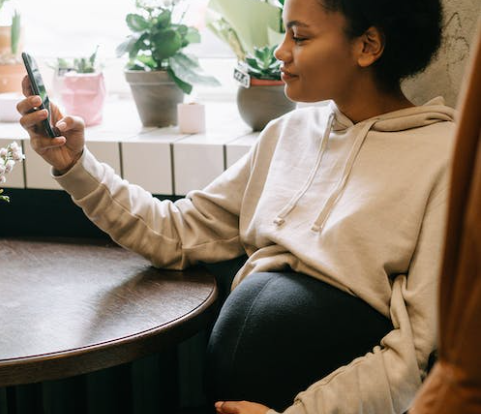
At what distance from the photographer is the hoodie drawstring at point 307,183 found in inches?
54.1

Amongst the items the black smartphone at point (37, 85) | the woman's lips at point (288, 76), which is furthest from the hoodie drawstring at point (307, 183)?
the black smartphone at point (37, 85)

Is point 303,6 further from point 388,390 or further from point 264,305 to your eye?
point 388,390

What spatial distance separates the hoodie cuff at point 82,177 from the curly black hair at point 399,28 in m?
0.52

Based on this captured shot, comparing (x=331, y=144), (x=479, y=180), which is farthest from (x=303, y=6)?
(x=479, y=180)

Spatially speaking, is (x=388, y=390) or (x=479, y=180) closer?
(x=479, y=180)

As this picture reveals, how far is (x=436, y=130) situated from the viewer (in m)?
1.31

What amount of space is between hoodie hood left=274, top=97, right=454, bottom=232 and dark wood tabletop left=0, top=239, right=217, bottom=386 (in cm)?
24

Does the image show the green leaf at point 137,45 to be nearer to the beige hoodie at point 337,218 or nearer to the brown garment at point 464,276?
the beige hoodie at point 337,218

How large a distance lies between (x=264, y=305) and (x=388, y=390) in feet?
0.76

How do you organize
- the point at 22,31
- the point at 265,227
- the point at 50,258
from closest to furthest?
the point at 265,227, the point at 50,258, the point at 22,31

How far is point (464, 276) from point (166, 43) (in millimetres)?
1549

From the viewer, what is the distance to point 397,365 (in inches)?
46.3

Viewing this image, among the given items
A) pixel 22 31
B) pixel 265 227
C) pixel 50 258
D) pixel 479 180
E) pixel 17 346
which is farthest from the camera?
pixel 22 31

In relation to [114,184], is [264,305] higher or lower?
lower
